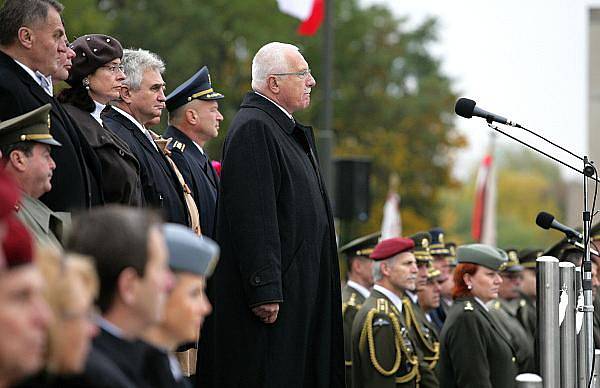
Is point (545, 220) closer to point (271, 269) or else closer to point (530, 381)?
point (271, 269)

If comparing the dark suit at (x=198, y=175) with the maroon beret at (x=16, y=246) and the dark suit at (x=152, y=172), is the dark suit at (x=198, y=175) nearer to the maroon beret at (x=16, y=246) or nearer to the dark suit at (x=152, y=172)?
the dark suit at (x=152, y=172)

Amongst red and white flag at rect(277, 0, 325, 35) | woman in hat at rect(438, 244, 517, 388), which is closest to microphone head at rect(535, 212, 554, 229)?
woman in hat at rect(438, 244, 517, 388)

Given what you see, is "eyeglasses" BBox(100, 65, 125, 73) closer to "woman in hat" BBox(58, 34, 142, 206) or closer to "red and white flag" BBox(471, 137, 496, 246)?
"woman in hat" BBox(58, 34, 142, 206)

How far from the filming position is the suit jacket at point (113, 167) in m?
6.77

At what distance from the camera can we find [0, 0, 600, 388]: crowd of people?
12.5 feet

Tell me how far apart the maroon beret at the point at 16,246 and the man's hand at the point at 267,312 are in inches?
142

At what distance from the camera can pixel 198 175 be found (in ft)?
27.5

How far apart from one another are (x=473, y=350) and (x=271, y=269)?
10.8 feet

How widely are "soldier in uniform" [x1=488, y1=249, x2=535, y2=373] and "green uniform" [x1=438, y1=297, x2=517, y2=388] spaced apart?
0.78ft

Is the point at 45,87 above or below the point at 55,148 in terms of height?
above

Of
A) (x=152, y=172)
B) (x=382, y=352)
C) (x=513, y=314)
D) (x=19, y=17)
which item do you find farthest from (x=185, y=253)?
(x=513, y=314)

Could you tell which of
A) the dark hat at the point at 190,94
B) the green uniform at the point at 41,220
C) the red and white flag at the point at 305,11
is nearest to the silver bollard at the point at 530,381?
the green uniform at the point at 41,220

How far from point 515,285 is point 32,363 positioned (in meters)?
10.5

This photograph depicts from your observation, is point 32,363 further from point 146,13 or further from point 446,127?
point 446,127
